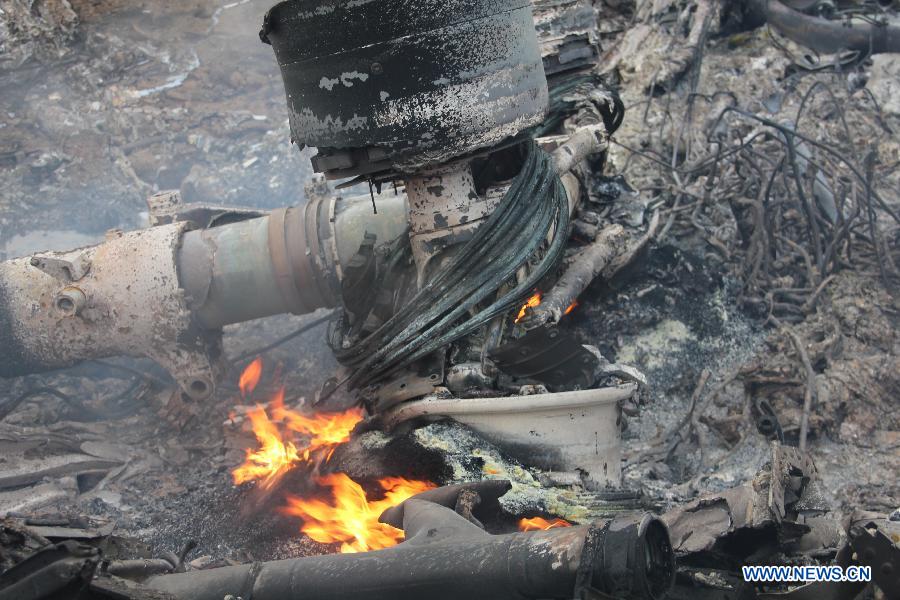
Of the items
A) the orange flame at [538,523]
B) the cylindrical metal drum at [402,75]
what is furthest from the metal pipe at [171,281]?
the orange flame at [538,523]

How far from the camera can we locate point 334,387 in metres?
4.70

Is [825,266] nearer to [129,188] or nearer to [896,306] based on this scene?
[896,306]

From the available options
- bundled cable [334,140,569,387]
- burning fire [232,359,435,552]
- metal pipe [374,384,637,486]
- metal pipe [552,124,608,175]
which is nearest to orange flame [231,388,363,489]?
burning fire [232,359,435,552]

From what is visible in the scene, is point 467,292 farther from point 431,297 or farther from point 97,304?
point 97,304

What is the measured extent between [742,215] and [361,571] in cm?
487

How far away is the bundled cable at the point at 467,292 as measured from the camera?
13.9ft

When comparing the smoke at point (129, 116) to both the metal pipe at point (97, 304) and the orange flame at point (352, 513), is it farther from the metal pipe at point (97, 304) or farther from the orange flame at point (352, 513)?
the orange flame at point (352, 513)

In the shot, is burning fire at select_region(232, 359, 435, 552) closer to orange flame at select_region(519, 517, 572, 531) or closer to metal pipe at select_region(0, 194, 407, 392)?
orange flame at select_region(519, 517, 572, 531)

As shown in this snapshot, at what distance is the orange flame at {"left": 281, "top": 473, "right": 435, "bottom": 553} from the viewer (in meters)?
3.90

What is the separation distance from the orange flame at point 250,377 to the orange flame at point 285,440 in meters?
0.40

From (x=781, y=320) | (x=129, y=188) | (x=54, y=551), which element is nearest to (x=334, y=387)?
(x=54, y=551)

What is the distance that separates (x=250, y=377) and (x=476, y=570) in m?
4.18

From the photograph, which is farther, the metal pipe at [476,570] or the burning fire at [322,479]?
the burning fire at [322,479]

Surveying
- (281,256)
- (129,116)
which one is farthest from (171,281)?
(129,116)
